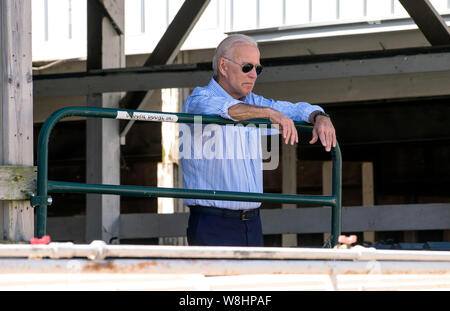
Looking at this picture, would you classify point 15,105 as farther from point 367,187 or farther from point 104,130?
point 367,187

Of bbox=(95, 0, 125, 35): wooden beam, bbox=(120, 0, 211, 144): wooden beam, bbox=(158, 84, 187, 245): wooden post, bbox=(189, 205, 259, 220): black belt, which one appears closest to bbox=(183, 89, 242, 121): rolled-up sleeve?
bbox=(189, 205, 259, 220): black belt

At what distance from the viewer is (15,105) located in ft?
14.8

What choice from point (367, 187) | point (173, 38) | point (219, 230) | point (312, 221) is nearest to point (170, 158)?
point (312, 221)

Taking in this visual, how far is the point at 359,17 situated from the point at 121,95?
7.96 feet

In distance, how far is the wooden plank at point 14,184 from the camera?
4391 mm

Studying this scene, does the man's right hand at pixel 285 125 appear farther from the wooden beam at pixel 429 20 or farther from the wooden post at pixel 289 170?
the wooden post at pixel 289 170

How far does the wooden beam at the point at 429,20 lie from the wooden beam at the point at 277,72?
0.29ft

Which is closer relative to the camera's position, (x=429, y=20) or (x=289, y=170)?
(x=429, y=20)

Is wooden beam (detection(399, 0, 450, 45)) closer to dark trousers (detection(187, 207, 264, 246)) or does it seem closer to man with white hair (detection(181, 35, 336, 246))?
man with white hair (detection(181, 35, 336, 246))

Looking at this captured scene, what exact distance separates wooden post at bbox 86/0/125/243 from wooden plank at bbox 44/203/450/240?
0.54 feet

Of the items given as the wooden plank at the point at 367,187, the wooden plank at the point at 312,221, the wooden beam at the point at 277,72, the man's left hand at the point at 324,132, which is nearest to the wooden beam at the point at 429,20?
the wooden beam at the point at 277,72

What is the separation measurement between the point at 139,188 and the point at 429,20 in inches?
130

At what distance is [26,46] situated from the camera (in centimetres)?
458
